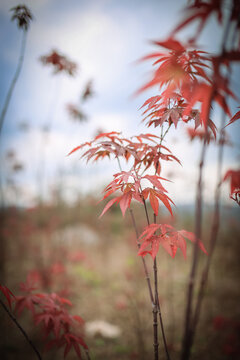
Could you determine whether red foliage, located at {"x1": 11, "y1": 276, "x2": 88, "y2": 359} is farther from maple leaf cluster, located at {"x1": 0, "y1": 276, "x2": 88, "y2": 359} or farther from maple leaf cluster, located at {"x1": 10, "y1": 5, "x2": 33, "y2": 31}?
maple leaf cluster, located at {"x1": 10, "y1": 5, "x2": 33, "y2": 31}

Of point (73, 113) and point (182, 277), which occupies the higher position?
point (73, 113)

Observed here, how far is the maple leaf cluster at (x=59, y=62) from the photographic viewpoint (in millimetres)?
2549

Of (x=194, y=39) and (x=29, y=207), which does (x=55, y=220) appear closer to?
(x=29, y=207)

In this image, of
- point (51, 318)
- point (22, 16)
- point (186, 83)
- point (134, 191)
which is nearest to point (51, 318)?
point (51, 318)

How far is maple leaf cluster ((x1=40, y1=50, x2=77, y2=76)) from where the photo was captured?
2.55m

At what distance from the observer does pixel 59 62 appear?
2.59 m

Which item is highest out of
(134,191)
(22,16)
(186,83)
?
(22,16)

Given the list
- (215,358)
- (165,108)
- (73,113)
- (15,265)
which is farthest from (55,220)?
(165,108)

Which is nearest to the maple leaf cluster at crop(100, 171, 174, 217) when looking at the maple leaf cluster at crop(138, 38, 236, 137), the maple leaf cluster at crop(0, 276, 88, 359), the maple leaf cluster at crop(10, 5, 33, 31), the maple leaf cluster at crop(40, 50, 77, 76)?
the maple leaf cluster at crop(138, 38, 236, 137)

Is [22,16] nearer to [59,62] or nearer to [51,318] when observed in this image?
[59,62]

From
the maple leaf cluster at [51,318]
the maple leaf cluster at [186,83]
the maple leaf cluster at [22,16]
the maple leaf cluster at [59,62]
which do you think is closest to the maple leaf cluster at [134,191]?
the maple leaf cluster at [186,83]

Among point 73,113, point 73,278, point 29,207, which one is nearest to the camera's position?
point 73,113

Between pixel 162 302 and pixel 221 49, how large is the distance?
477 centimetres

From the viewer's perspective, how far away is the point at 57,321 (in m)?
1.19
